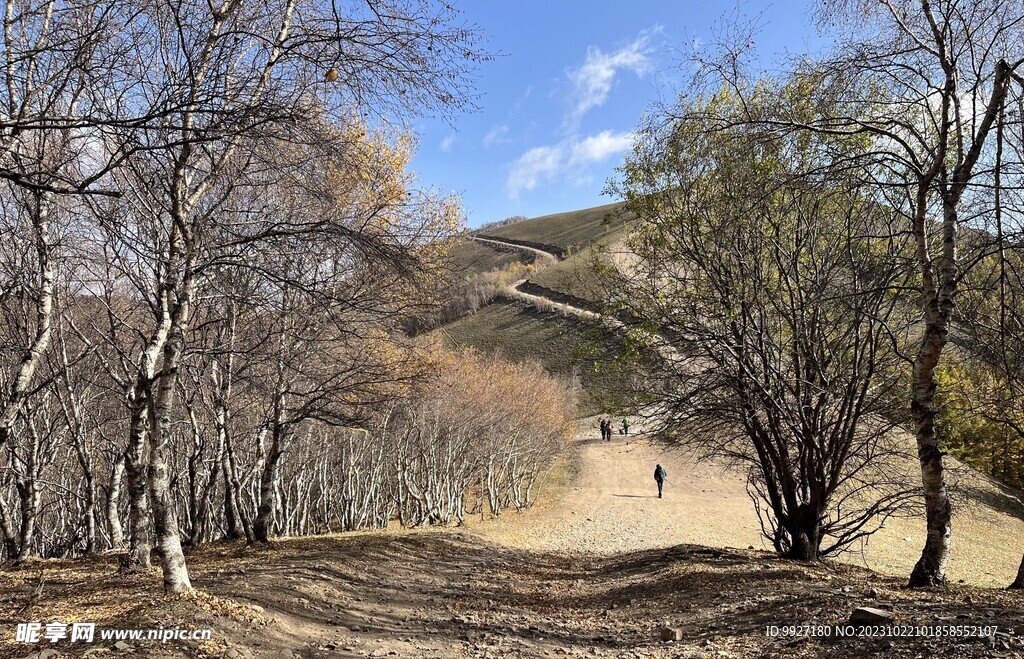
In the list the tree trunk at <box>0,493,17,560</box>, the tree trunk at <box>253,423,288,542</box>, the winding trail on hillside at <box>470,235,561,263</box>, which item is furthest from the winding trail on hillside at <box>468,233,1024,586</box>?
the winding trail on hillside at <box>470,235,561,263</box>

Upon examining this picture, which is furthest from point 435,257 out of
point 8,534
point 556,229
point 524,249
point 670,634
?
point 556,229

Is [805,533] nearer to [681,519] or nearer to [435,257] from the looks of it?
[435,257]

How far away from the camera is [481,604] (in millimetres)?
7133

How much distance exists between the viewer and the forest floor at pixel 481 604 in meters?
4.21

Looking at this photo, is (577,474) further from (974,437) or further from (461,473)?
(974,437)

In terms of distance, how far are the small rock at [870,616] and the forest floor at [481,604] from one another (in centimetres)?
10

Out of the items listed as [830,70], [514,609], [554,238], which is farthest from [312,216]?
[554,238]

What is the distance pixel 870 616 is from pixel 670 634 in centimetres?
172

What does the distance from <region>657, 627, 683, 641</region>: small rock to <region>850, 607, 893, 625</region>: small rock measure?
4.94ft

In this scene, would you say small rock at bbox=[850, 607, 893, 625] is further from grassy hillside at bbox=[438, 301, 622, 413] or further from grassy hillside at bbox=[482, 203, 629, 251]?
grassy hillside at bbox=[482, 203, 629, 251]

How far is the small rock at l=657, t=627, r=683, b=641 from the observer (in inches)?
202

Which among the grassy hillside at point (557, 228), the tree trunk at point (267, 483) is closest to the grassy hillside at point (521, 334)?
the tree trunk at point (267, 483)

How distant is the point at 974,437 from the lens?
24688 millimetres

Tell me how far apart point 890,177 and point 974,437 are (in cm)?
2400
